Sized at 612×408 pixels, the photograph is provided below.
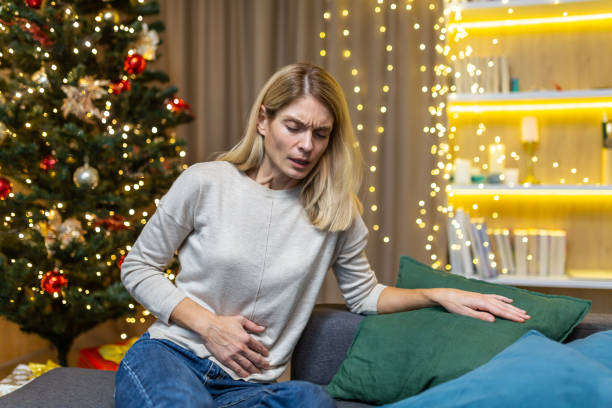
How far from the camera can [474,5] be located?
8.18 ft

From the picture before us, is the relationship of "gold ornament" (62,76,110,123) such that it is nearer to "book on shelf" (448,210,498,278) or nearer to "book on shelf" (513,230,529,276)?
"book on shelf" (448,210,498,278)

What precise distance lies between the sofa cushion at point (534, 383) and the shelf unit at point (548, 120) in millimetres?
1494

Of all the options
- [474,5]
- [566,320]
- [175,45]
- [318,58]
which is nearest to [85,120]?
[175,45]

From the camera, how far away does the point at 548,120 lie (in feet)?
8.89

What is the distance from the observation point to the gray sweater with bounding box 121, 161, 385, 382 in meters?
1.38

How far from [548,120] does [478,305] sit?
1.67 metres

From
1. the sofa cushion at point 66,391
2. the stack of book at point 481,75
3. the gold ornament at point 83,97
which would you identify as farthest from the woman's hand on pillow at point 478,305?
the gold ornament at point 83,97

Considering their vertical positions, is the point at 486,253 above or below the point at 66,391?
above

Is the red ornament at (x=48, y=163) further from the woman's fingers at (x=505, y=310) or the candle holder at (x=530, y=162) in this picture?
the candle holder at (x=530, y=162)

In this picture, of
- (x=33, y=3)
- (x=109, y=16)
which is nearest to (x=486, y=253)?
(x=109, y=16)

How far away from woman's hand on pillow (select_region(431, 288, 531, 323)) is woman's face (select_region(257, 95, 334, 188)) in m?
0.47

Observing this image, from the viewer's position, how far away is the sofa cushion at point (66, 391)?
3.99 ft

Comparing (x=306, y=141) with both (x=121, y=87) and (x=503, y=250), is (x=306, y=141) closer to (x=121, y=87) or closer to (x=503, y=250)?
(x=121, y=87)

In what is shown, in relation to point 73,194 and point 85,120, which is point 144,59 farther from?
point 73,194
